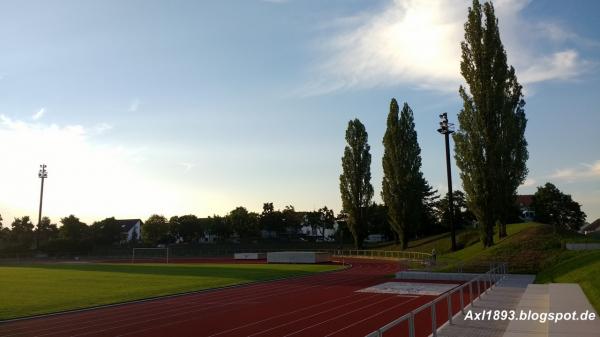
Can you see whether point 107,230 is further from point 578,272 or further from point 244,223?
point 578,272

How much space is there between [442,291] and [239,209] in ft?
321

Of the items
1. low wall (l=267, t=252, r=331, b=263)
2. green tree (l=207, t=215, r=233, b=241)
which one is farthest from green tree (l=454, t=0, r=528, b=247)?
green tree (l=207, t=215, r=233, b=241)

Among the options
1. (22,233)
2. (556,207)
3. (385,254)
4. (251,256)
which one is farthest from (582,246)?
(22,233)

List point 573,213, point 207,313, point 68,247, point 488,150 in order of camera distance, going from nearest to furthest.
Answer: point 207,313 → point 488,150 → point 573,213 → point 68,247

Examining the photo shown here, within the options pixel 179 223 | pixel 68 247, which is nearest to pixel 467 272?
pixel 68 247

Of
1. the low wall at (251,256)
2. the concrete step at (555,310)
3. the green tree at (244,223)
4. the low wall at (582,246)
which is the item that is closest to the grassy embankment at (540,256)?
the low wall at (582,246)

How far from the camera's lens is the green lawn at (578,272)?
17547 millimetres

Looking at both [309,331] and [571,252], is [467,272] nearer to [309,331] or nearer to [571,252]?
[571,252]

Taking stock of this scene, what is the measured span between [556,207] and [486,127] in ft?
179

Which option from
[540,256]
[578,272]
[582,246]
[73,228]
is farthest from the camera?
[73,228]

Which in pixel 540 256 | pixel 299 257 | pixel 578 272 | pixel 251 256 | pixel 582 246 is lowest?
pixel 251 256

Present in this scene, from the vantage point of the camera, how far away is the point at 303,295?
2481 centimetres

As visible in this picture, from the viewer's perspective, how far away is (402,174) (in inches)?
2237

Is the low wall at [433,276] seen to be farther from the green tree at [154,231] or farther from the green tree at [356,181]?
the green tree at [154,231]
